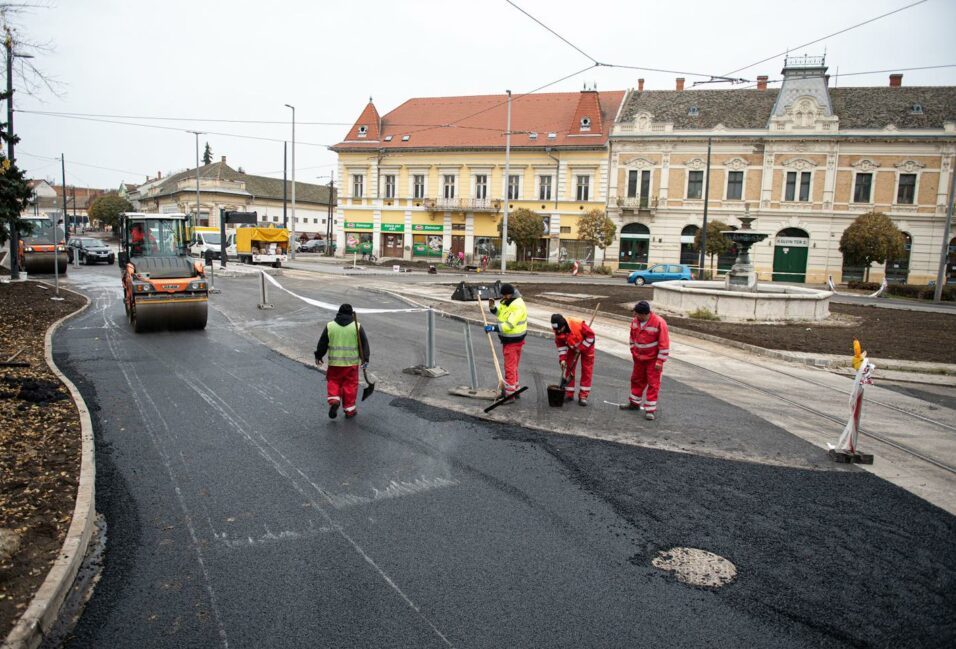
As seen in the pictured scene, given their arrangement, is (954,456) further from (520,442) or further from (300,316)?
(300,316)

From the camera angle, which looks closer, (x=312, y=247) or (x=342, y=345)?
(x=342, y=345)

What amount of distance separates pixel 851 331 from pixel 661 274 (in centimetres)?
1797

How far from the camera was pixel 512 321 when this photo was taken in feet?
31.5

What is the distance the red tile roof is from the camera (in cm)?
5003

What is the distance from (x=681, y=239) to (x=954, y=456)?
133 feet

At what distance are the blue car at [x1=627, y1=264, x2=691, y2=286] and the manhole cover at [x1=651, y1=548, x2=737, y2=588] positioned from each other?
105 feet

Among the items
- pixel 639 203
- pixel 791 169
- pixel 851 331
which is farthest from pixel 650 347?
pixel 791 169

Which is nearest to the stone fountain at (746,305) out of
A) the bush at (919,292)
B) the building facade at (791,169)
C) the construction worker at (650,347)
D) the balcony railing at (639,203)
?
the construction worker at (650,347)

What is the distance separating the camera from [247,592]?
14.8 ft

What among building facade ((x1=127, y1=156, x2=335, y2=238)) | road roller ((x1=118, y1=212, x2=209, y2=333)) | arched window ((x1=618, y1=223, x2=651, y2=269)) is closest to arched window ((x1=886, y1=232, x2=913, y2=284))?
arched window ((x1=618, y1=223, x2=651, y2=269))

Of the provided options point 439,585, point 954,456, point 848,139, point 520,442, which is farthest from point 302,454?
point 848,139

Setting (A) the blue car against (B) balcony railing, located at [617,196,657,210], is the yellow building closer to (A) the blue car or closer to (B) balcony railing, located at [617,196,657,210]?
(B) balcony railing, located at [617,196,657,210]

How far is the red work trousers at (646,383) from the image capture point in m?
9.13

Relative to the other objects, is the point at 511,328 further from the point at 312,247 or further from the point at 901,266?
the point at 312,247
